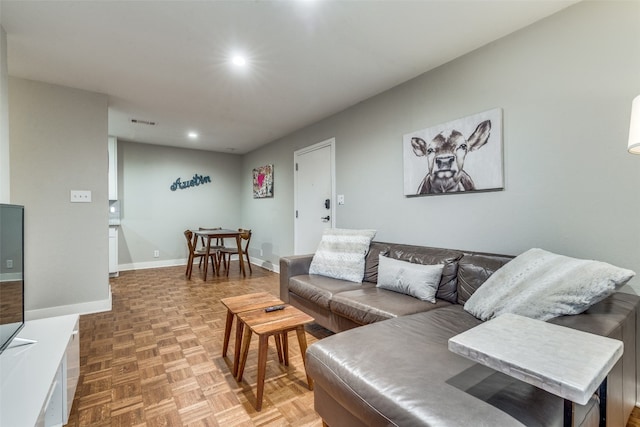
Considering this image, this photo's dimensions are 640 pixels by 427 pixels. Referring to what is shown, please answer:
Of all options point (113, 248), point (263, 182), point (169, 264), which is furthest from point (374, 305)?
point (169, 264)

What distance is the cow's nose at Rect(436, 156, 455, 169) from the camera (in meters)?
2.35

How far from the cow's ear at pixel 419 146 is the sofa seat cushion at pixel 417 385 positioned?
1595 mm

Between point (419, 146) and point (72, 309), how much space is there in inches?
149

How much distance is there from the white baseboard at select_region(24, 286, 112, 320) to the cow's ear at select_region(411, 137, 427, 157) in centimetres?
353

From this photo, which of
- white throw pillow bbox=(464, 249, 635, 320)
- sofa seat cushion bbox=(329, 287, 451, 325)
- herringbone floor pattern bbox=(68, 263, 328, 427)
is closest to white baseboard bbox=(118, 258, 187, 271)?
herringbone floor pattern bbox=(68, 263, 328, 427)

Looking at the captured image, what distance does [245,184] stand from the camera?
6188 mm

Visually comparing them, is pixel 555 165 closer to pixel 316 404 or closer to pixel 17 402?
pixel 316 404

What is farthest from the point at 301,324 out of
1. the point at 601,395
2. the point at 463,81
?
the point at 463,81

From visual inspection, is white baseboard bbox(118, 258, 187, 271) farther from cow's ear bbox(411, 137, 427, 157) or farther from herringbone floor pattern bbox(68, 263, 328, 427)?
cow's ear bbox(411, 137, 427, 157)

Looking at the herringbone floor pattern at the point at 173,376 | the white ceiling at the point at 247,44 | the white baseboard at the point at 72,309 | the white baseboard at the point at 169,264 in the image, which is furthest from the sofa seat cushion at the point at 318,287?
the white baseboard at the point at 169,264

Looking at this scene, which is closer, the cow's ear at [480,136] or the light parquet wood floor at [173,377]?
the light parquet wood floor at [173,377]

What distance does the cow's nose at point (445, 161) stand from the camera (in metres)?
2.35

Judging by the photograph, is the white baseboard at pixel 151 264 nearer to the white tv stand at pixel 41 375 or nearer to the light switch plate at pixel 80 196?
the light switch plate at pixel 80 196

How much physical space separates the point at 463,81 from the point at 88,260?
3962 millimetres
